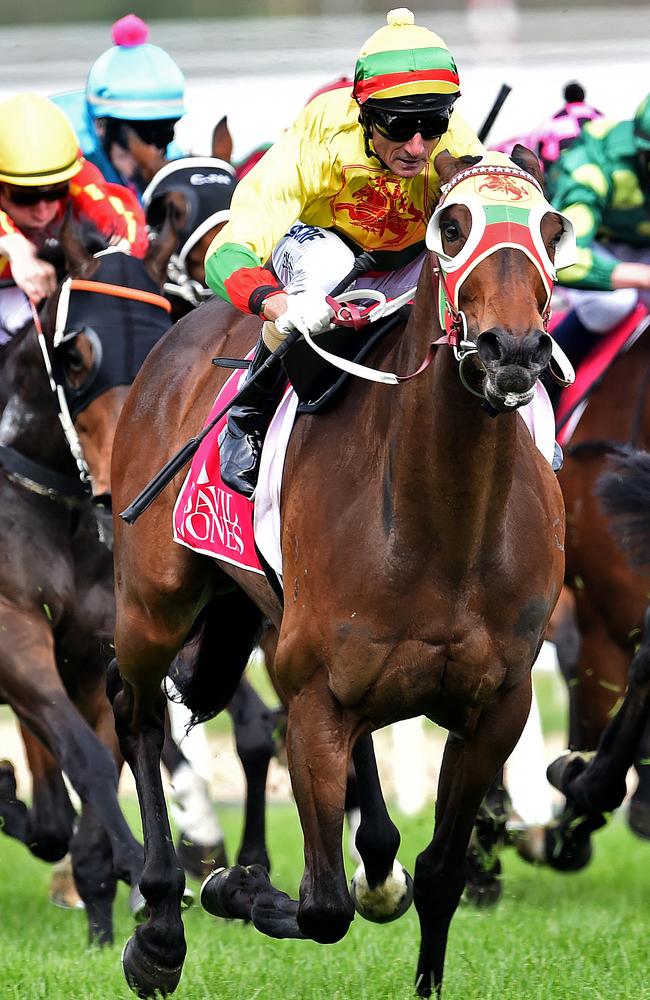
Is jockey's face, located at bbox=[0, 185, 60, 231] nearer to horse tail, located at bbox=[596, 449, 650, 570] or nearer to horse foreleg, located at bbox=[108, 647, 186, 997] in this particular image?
horse foreleg, located at bbox=[108, 647, 186, 997]

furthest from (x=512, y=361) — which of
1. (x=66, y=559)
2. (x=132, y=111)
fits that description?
(x=132, y=111)

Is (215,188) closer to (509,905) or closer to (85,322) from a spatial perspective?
(85,322)

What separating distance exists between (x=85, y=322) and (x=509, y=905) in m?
2.60

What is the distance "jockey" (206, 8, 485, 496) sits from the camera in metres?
4.29

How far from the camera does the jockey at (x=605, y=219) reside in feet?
22.5

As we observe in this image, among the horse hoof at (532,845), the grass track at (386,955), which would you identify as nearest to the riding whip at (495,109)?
the grass track at (386,955)

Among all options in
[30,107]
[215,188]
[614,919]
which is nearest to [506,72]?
[215,188]

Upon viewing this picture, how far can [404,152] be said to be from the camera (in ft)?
14.4

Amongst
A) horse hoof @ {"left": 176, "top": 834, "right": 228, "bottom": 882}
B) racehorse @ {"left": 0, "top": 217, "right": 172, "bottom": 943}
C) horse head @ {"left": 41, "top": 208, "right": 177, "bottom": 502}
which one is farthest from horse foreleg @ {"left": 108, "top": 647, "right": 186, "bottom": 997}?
horse hoof @ {"left": 176, "top": 834, "right": 228, "bottom": 882}

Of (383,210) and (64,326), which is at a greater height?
(383,210)

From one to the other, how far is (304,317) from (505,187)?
0.62 metres

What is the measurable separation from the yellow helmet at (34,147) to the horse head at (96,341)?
31cm

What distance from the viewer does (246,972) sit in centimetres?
519

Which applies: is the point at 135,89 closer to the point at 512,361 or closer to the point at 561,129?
the point at 561,129
